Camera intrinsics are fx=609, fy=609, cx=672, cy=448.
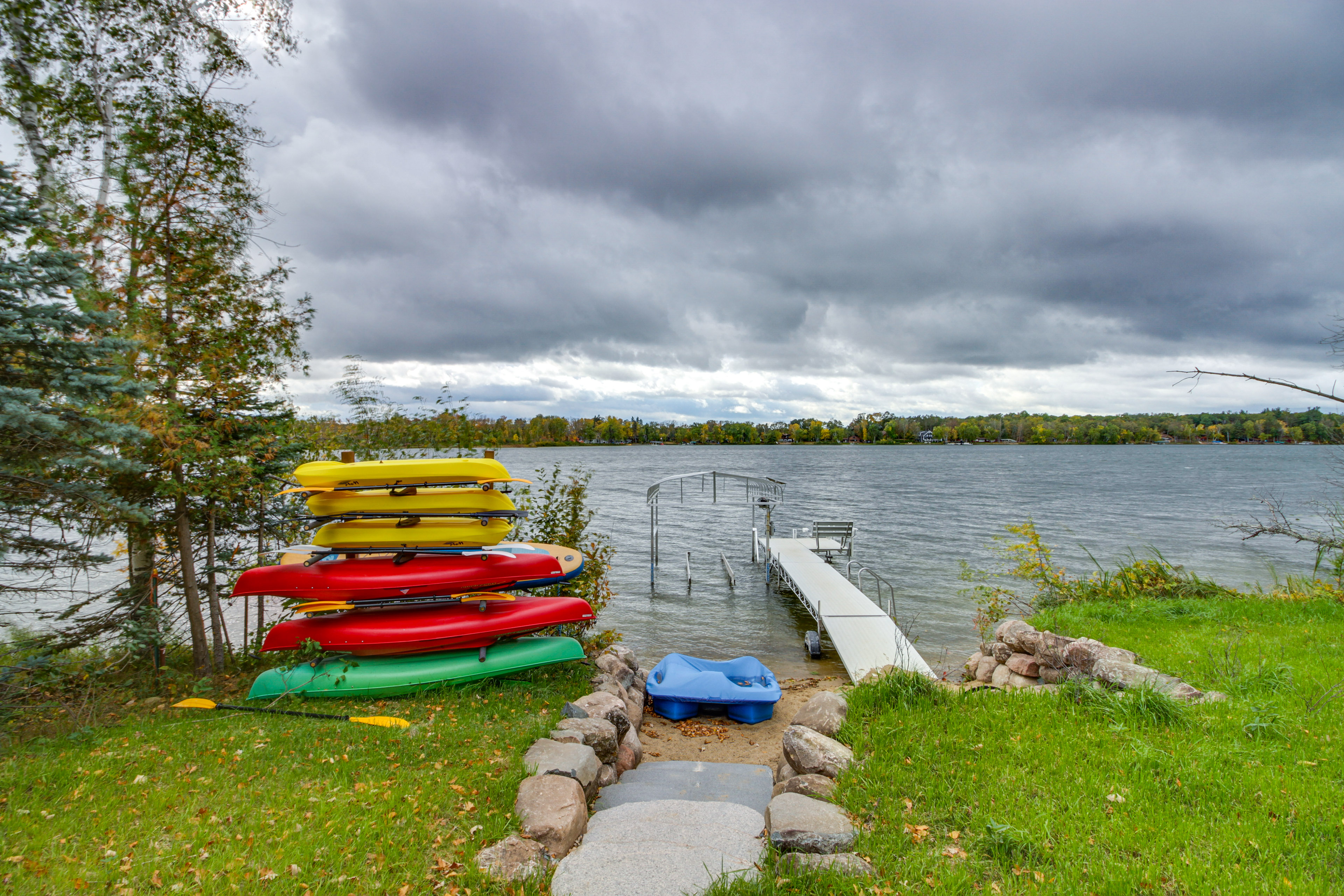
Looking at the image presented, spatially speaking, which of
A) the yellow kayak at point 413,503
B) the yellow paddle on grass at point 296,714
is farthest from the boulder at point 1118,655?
the yellow paddle on grass at point 296,714

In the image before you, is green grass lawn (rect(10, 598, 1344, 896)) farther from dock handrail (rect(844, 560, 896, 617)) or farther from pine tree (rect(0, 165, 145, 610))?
dock handrail (rect(844, 560, 896, 617))

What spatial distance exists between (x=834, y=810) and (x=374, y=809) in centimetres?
306

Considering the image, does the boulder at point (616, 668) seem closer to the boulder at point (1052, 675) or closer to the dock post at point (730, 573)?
the boulder at point (1052, 675)

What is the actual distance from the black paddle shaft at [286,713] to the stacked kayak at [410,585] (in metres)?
0.38

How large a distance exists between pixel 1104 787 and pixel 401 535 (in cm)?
708

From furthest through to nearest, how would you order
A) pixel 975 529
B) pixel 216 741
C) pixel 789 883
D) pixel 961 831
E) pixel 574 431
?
pixel 574 431, pixel 975 529, pixel 216 741, pixel 961 831, pixel 789 883

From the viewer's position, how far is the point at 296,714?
19.5ft

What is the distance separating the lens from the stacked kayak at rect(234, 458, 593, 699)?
684 cm

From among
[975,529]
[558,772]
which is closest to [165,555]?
[558,772]

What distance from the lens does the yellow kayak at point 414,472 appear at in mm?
6906

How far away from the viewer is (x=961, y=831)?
3.84m

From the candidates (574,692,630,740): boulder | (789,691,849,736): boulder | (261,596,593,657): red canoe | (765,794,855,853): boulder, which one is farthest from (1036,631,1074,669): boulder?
(261,596,593,657): red canoe

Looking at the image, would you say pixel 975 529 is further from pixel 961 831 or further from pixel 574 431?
pixel 574 431

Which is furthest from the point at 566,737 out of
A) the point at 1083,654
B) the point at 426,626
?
the point at 1083,654
